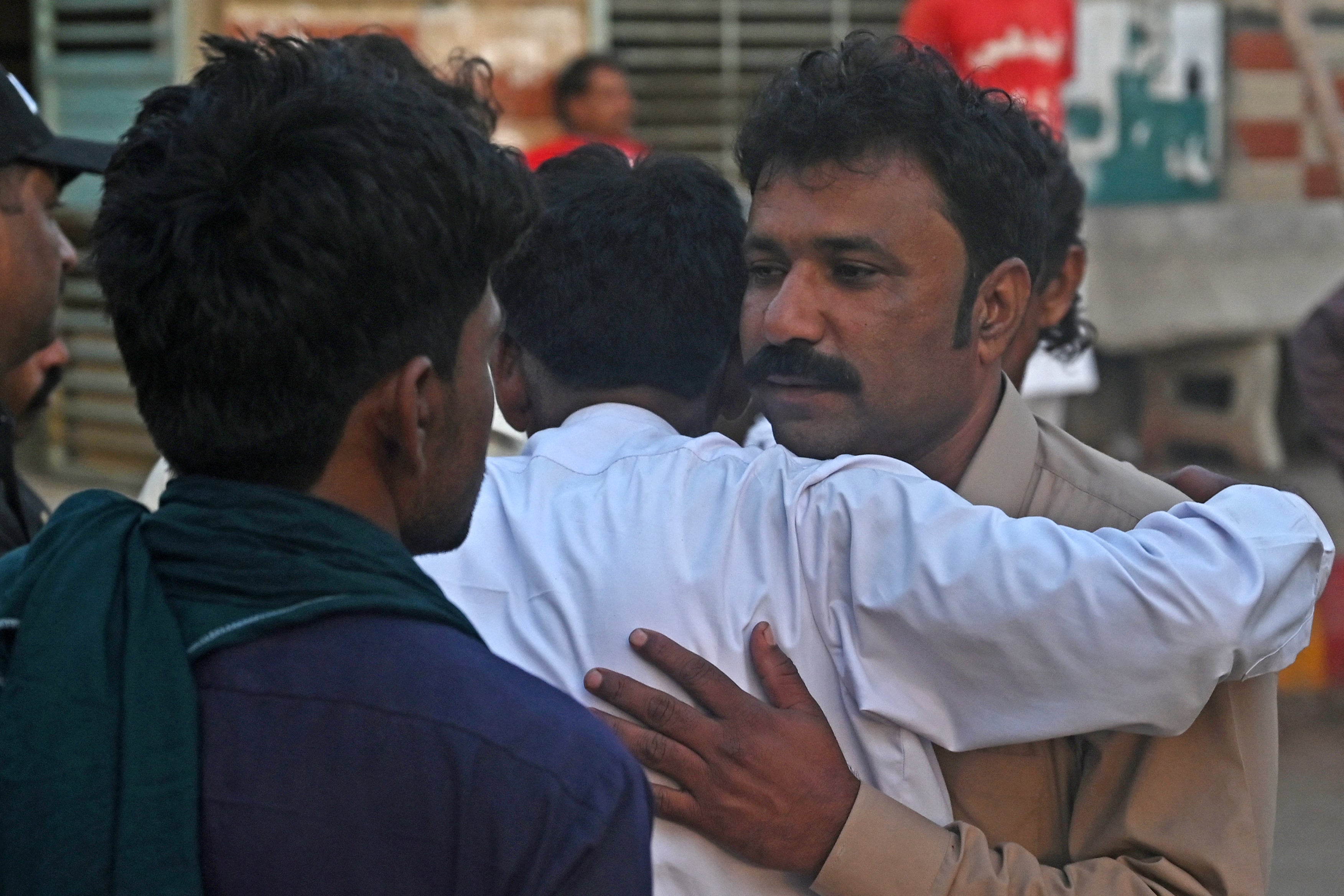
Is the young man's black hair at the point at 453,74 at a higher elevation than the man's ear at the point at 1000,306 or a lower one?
higher

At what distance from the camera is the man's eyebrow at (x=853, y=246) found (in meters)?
1.92

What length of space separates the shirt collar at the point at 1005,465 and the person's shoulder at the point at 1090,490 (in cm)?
1

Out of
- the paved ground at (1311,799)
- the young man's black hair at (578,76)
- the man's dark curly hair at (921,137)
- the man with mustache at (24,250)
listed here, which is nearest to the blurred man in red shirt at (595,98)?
the young man's black hair at (578,76)

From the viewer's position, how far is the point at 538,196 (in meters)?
1.27

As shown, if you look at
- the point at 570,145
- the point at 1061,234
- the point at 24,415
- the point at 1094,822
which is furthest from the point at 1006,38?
the point at 1094,822

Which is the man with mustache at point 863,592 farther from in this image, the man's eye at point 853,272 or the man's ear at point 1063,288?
the man's ear at point 1063,288

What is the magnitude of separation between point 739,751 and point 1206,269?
6.75 meters

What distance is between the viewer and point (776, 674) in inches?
59.2

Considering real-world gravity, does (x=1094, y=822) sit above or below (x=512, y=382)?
below

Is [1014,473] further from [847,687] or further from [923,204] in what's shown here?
[847,687]

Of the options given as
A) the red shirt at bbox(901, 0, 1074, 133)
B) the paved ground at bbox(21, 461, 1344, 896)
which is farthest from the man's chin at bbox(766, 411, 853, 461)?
the red shirt at bbox(901, 0, 1074, 133)

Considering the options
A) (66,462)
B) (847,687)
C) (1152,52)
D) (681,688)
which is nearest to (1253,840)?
(847,687)

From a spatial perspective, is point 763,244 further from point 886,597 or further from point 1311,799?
point 1311,799

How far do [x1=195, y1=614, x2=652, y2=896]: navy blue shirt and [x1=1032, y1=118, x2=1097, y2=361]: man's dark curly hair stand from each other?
189cm
